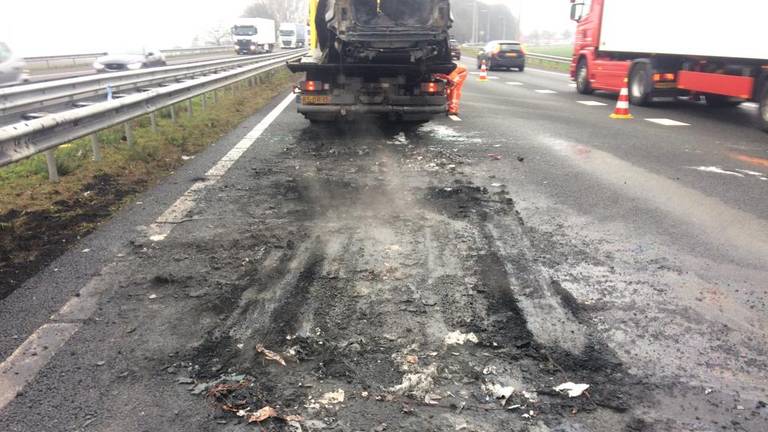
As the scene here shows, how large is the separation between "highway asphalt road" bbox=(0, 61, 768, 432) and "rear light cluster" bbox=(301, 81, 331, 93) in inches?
123

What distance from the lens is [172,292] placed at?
386 centimetres

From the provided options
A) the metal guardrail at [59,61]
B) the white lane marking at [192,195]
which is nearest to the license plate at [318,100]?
the white lane marking at [192,195]

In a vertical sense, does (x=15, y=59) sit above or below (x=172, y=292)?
above

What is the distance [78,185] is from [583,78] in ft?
53.4

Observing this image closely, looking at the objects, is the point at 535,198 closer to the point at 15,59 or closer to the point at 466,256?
the point at 466,256

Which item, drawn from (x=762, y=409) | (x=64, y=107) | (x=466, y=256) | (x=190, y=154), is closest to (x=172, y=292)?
(x=466, y=256)

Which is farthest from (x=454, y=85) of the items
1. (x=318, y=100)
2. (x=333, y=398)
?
(x=333, y=398)

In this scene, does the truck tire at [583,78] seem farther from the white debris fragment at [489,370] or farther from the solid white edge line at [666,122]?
the white debris fragment at [489,370]

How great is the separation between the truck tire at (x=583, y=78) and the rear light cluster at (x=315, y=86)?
37.5ft

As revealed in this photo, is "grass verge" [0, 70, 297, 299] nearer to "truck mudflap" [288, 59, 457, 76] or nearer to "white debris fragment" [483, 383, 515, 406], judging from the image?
"truck mudflap" [288, 59, 457, 76]

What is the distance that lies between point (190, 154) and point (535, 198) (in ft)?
15.8

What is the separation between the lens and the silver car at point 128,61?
21.9 metres

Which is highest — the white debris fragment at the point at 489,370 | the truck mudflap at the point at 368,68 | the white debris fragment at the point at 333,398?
the truck mudflap at the point at 368,68

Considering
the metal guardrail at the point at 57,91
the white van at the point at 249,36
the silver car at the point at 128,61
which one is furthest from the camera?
the white van at the point at 249,36
